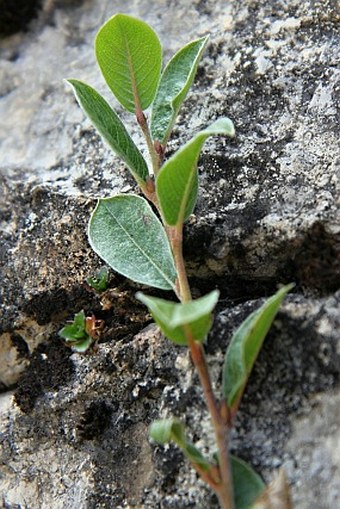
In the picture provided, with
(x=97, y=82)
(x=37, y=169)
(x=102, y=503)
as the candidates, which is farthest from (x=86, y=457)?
(x=97, y=82)

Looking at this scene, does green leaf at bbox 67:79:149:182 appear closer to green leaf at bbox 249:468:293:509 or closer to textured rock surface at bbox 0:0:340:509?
textured rock surface at bbox 0:0:340:509

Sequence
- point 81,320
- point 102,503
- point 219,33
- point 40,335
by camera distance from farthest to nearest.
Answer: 1. point 219,33
2. point 40,335
3. point 81,320
4. point 102,503

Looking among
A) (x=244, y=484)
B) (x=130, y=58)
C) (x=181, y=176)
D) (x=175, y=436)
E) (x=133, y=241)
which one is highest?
(x=130, y=58)

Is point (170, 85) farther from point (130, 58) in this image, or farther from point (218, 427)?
point (218, 427)

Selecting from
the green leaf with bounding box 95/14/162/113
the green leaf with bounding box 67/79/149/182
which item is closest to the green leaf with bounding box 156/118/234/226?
the green leaf with bounding box 67/79/149/182

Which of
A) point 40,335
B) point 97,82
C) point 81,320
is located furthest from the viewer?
point 97,82

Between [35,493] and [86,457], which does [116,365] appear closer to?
[86,457]

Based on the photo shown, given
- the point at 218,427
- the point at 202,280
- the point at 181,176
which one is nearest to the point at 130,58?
the point at 181,176
